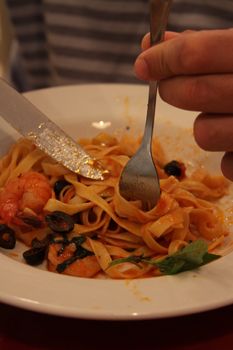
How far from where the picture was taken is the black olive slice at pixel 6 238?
1684 millimetres

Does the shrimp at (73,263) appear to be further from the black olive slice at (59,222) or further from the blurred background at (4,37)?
the blurred background at (4,37)

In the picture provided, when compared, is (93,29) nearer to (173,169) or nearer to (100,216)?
(173,169)

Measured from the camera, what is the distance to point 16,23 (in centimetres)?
302

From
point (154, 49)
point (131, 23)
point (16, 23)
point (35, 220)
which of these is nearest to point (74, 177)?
point (35, 220)

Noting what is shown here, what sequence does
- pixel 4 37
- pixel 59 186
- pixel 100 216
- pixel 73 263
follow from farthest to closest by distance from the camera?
pixel 4 37 < pixel 59 186 < pixel 100 216 < pixel 73 263

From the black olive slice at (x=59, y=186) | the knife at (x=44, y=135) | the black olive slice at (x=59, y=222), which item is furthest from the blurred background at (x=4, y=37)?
the black olive slice at (x=59, y=222)

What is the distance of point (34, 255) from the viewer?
5.31ft

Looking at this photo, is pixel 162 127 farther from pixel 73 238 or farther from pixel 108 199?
pixel 73 238

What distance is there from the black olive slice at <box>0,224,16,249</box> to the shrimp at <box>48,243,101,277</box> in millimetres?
140

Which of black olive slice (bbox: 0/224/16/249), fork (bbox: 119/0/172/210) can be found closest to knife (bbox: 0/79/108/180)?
fork (bbox: 119/0/172/210)

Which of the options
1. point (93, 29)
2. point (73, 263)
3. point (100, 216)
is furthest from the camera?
point (93, 29)

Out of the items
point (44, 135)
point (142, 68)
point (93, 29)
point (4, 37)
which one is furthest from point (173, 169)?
point (4, 37)

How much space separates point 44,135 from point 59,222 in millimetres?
388

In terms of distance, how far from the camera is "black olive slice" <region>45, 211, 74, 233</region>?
169 cm
